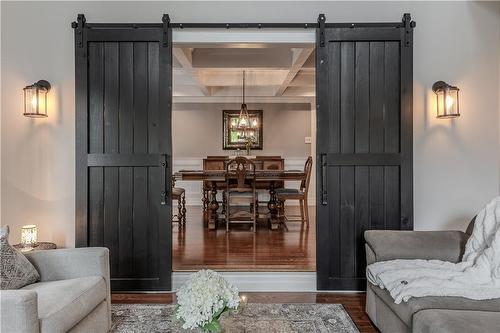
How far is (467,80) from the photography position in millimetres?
3410

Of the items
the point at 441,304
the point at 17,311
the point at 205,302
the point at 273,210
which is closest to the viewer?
the point at 205,302

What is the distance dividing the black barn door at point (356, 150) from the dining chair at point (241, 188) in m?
2.06

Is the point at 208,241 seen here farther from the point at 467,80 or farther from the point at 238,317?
the point at 467,80

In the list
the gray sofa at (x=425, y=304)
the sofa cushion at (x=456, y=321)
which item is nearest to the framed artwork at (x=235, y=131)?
the gray sofa at (x=425, y=304)

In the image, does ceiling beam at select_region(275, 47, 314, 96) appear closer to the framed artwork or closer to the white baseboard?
the framed artwork

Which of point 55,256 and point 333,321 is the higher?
point 55,256

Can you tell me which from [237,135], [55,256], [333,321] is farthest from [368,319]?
[237,135]

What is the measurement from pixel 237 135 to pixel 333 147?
17.2 ft

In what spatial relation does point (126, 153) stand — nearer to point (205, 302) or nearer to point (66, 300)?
point (66, 300)

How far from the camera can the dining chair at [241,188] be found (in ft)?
17.4

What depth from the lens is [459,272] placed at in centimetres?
230

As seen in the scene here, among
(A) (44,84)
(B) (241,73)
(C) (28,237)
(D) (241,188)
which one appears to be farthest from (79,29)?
(B) (241,73)

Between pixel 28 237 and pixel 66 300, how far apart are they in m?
1.43

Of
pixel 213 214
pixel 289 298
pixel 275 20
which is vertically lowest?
pixel 289 298
